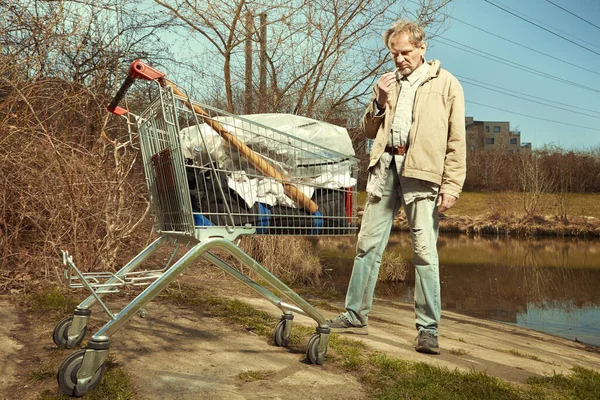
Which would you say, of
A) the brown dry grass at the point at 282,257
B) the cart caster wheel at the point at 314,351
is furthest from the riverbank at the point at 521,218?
the cart caster wheel at the point at 314,351

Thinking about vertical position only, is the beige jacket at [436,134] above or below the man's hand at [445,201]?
above

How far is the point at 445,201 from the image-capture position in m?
3.56

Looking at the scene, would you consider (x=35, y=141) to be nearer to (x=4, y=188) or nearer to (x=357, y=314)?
(x=4, y=188)

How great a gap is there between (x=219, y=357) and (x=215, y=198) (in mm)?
947

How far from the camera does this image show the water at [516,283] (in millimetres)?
7301

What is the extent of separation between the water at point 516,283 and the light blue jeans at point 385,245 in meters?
3.39

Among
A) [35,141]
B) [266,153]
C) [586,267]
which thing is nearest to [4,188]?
[35,141]

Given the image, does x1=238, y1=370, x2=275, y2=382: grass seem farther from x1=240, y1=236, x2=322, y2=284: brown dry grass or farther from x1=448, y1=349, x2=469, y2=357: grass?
x1=240, y1=236, x2=322, y2=284: brown dry grass

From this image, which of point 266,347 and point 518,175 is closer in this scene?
point 266,347

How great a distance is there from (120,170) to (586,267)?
10.8 m

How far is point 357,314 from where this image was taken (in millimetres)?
3816

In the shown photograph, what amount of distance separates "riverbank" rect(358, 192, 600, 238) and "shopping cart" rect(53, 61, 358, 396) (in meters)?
18.8

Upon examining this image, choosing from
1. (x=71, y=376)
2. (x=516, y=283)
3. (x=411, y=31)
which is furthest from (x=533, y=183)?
(x=71, y=376)

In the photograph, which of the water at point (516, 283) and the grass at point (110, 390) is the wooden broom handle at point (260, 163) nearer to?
the grass at point (110, 390)
